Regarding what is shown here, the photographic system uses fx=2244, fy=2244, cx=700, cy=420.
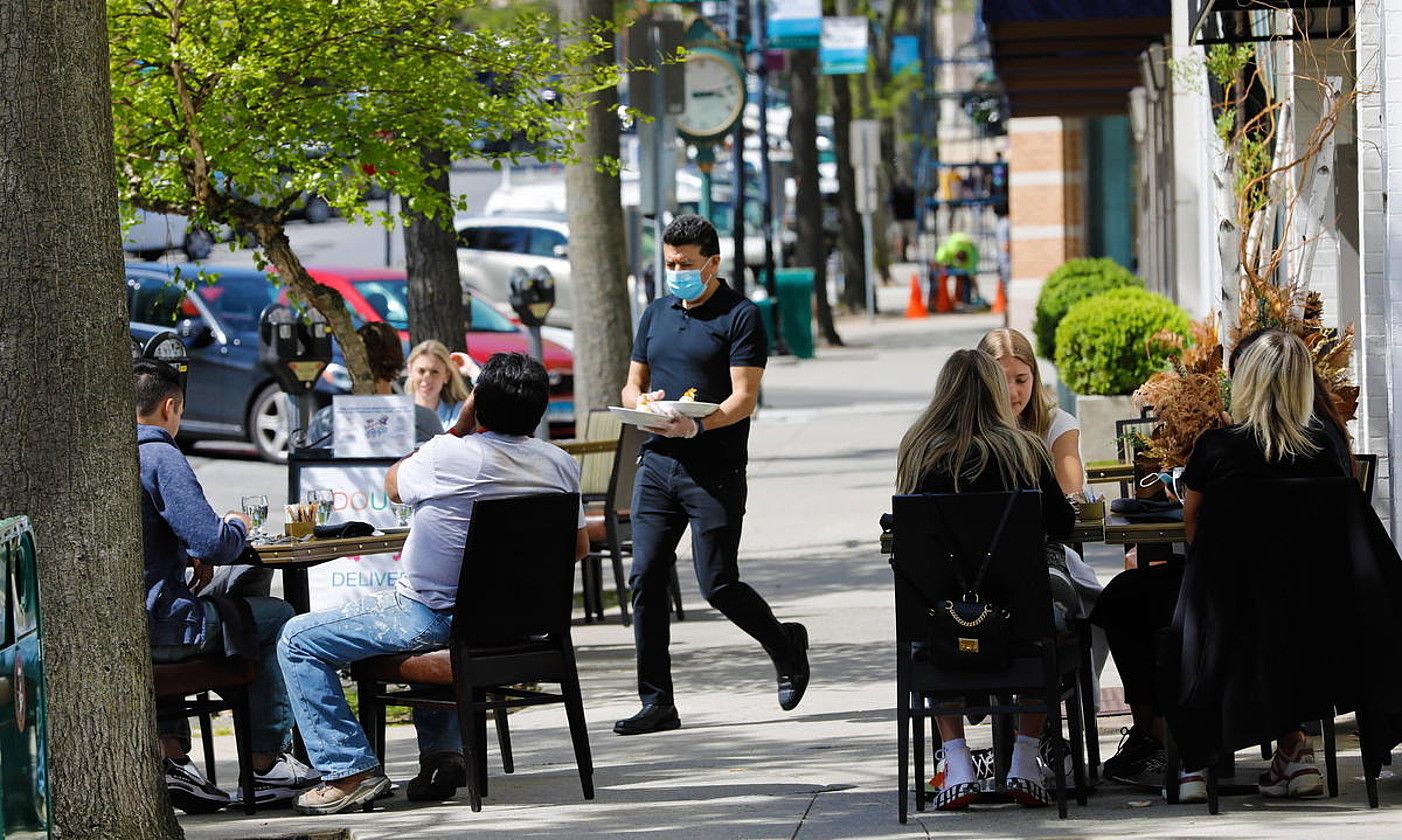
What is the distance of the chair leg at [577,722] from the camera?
709cm

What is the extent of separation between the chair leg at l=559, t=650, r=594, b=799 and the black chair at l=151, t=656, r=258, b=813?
40.1 inches

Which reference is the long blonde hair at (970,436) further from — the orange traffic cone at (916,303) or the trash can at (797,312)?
the orange traffic cone at (916,303)

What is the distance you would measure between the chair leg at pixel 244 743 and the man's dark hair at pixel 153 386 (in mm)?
951

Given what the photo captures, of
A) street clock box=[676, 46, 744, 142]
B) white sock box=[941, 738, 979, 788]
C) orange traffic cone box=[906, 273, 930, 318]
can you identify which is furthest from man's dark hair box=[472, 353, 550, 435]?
orange traffic cone box=[906, 273, 930, 318]

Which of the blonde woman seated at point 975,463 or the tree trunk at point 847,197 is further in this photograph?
the tree trunk at point 847,197

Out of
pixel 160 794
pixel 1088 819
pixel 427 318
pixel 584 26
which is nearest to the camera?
pixel 160 794

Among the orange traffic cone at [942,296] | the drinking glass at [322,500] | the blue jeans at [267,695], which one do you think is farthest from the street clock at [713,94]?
the orange traffic cone at [942,296]

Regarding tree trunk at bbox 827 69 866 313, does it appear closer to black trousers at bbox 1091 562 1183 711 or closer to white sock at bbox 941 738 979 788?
black trousers at bbox 1091 562 1183 711

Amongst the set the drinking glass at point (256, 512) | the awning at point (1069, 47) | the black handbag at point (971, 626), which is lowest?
the black handbag at point (971, 626)

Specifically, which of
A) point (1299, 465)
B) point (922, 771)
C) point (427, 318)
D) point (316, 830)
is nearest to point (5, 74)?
point (316, 830)

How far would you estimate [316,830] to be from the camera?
268 inches

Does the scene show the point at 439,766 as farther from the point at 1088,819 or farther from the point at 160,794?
the point at 1088,819

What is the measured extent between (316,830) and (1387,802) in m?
3.19

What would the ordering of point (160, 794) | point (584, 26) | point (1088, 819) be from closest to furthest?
point (160, 794) → point (1088, 819) → point (584, 26)
